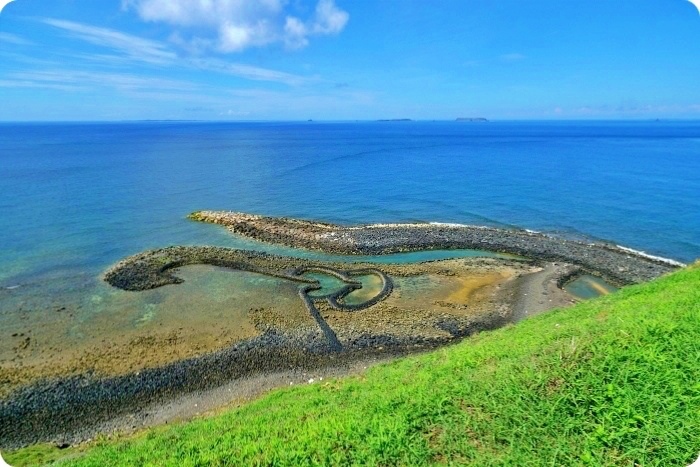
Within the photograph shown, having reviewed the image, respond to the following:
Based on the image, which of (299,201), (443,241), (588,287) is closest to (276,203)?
(299,201)

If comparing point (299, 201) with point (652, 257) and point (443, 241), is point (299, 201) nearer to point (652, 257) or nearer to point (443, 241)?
point (443, 241)

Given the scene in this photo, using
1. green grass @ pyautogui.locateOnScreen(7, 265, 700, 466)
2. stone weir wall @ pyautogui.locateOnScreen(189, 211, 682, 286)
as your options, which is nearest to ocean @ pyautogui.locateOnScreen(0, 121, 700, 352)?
stone weir wall @ pyautogui.locateOnScreen(189, 211, 682, 286)

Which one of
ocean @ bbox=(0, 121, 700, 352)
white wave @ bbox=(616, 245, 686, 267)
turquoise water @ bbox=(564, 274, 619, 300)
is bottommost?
turquoise water @ bbox=(564, 274, 619, 300)

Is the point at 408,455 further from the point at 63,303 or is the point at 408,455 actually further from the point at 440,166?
the point at 440,166

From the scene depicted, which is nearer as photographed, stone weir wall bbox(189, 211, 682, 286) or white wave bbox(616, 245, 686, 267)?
stone weir wall bbox(189, 211, 682, 286)

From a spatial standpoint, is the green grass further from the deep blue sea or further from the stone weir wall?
the deep blue sea

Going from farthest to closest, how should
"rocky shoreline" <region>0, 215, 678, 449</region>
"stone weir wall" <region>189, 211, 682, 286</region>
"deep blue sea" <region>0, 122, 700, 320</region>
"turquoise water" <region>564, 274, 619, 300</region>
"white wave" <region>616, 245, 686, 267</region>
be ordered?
"deep blue sea" <region>0, 122, 700, 320</region>
"white wave" <region>616, 245, 686, 267</region>
"stone weir wall" <region>189, 211, 682, 286</region>
"turquoise water" <region>564, 274, 619, 300</region>
"rocky shoreline" <region>0, 215, 678, 449</region>

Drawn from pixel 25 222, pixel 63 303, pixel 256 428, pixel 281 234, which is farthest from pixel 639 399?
pixel 25 222
